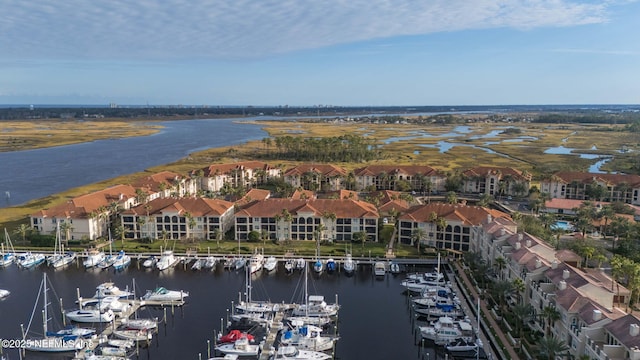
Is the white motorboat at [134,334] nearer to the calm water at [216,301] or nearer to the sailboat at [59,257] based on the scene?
the calm water at [216,301]

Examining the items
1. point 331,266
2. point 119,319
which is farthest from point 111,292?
point 331,266

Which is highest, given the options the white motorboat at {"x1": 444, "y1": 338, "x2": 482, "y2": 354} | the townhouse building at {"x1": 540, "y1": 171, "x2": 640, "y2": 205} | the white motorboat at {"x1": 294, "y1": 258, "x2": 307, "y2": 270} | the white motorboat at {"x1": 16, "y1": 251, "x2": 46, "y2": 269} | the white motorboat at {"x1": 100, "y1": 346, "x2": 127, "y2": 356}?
the townhouse building at {"x1": 540, "y1": 171, "x2": 640, "y2": 205}

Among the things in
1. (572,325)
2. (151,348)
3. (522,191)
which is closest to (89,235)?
(151,348)

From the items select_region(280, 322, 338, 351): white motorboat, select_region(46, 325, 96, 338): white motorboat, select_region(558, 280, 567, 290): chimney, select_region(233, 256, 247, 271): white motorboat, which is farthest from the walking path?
select_region(46, 325, 96, 338): white motorboat

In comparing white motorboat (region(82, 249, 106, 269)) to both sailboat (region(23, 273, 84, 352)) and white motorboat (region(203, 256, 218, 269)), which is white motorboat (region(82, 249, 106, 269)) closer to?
white motorboat (region(203, 256, 218, 269))

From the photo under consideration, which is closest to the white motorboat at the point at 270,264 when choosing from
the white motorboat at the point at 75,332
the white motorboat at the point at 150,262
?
the white motorboat at the point at 150,262

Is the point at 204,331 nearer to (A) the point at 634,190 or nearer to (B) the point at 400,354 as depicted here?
(B) the point at 400,354
